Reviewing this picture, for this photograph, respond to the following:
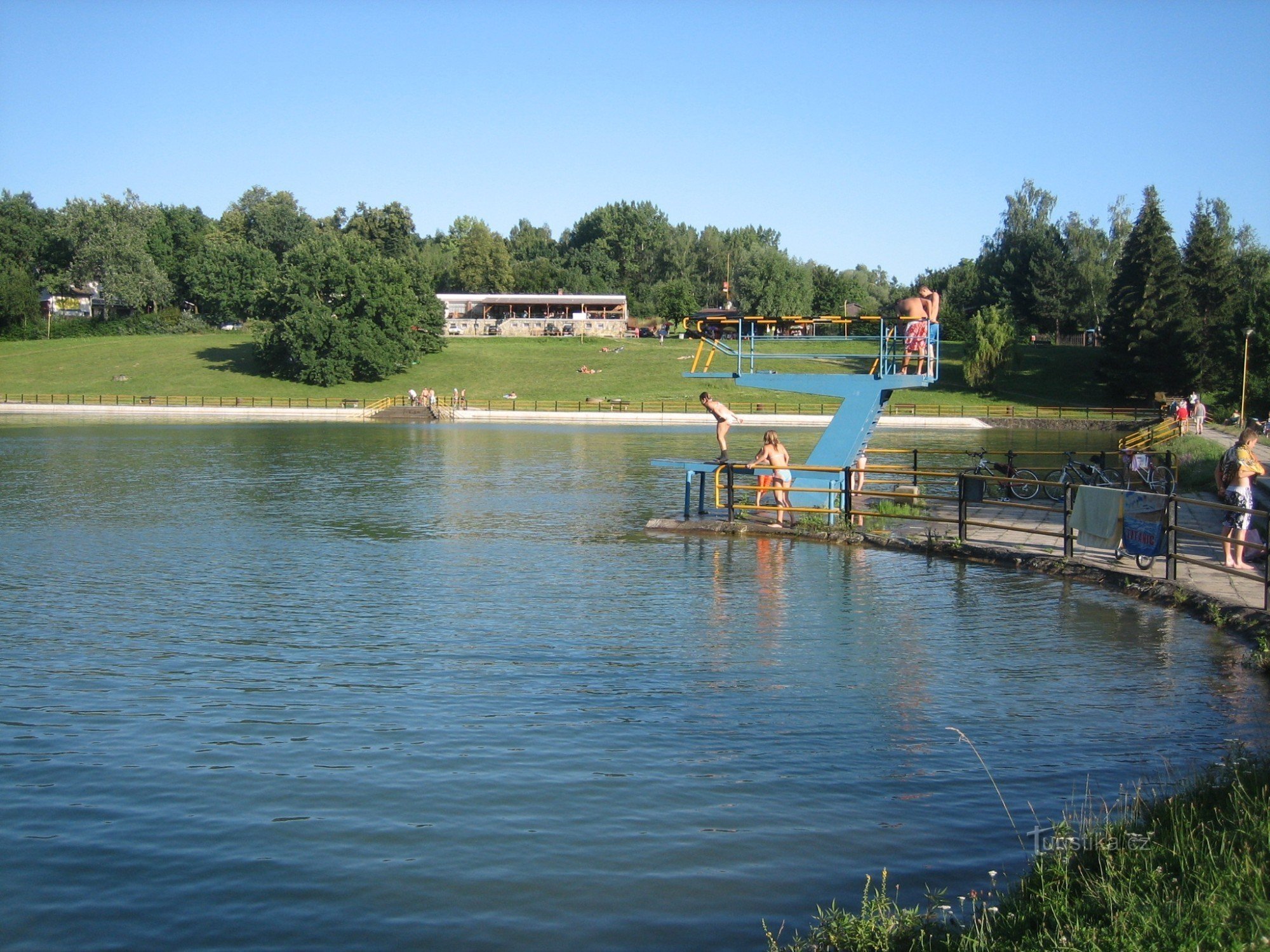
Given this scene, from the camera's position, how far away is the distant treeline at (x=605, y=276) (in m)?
75.4

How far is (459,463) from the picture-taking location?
40.1 metres

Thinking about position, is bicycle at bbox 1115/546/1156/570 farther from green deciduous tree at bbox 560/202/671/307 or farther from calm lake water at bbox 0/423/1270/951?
green deciduous tree at bbox 560/202/671/307

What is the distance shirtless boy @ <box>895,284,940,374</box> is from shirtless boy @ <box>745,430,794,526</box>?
3138mm

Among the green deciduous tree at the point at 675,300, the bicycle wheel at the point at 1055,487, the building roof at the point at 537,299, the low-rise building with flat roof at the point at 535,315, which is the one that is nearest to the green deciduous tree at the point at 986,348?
the low-rise building with flat roof at the point at 535,315

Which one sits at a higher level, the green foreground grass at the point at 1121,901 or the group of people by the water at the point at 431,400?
the group of people by the water at the point at 431,400

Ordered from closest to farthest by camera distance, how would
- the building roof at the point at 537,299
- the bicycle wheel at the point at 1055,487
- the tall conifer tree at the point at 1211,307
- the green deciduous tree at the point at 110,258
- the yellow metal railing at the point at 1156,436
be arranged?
the bicycle wheel at the point at 1055,487, the yellow metal railing at the point at 1156,436, the tall conifer tree at the point at 1211,307, the green deciduous tree at the point at 110,258, the building roof at the point at 537,299

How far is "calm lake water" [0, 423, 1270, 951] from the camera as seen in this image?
7.09 metres

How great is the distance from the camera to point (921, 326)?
74.8 ft

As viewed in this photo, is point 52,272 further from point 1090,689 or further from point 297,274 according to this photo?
point 1090,689

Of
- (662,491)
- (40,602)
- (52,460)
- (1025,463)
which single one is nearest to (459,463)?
(662,491)

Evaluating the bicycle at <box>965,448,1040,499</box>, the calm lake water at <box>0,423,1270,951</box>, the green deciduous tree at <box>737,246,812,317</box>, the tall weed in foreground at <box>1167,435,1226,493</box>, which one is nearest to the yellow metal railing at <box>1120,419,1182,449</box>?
the tall weed in foreground at <box>1167,435,1226,493</box>

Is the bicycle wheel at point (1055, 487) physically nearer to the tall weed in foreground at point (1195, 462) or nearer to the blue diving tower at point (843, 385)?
the tall weed in foreground at point (1195, 462)

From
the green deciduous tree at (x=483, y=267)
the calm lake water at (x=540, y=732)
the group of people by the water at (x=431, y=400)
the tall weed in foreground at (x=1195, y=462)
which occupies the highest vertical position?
the green deciduous tree at (x=483, y=267)

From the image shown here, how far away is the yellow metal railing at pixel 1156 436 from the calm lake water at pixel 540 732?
90.3ft
